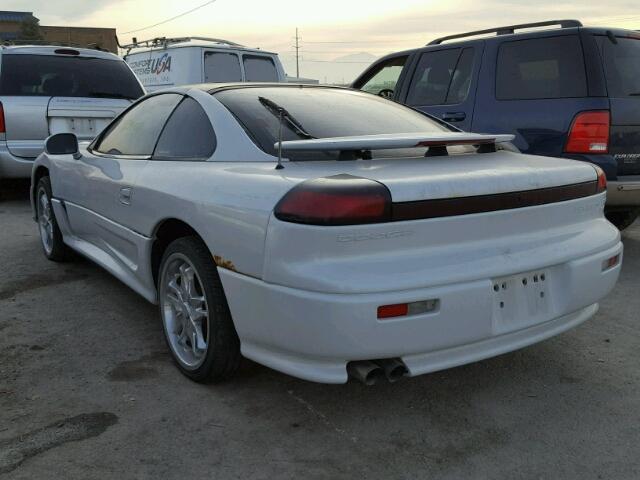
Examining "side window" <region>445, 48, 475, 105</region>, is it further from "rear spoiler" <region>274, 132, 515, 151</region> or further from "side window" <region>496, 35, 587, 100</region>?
"rear spoiler" <region>274, 132, 515, 151</region>

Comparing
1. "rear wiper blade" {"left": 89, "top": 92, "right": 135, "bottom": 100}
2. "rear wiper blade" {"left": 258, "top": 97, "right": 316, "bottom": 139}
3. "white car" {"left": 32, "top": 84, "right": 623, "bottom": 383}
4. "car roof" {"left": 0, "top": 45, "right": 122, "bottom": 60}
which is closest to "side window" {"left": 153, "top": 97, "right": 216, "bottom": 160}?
"white car" {"left": 32, "top": 84, "right": 623, "bottom": 383}

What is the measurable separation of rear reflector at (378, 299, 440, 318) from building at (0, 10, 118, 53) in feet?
169

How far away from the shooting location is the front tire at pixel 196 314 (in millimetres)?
2707

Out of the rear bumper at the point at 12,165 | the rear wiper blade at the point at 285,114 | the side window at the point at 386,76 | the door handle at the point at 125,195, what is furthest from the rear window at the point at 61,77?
the rear wiper blade at the point at 285,114

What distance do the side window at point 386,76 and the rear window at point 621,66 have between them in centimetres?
227

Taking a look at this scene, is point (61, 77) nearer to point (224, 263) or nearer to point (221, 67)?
point (221, 67)

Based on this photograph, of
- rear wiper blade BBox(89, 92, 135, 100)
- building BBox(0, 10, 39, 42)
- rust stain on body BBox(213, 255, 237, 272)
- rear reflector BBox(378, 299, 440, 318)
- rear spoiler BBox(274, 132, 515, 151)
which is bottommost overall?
rear reflector BBox(378, 299, 440, 318)

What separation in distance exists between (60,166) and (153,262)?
1.74 metres

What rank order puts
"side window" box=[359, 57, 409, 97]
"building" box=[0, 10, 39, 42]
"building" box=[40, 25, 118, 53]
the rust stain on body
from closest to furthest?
1. the rust stain on body
2. "side window" box=[359, 57, 409, 97]
3. "building" box=[40, 25, 118, 53]
4. "building" box=[0, 10, 39, 42]

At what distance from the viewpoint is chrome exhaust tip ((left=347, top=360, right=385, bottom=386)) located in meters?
2.34

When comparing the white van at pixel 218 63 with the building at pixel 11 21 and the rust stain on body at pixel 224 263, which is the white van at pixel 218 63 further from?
the building at pixel 11 21

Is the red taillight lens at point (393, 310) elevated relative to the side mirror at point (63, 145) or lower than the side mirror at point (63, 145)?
lower

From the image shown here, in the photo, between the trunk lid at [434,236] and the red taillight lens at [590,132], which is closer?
the trunk lid at [434,236]

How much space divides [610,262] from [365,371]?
1.34 metres
